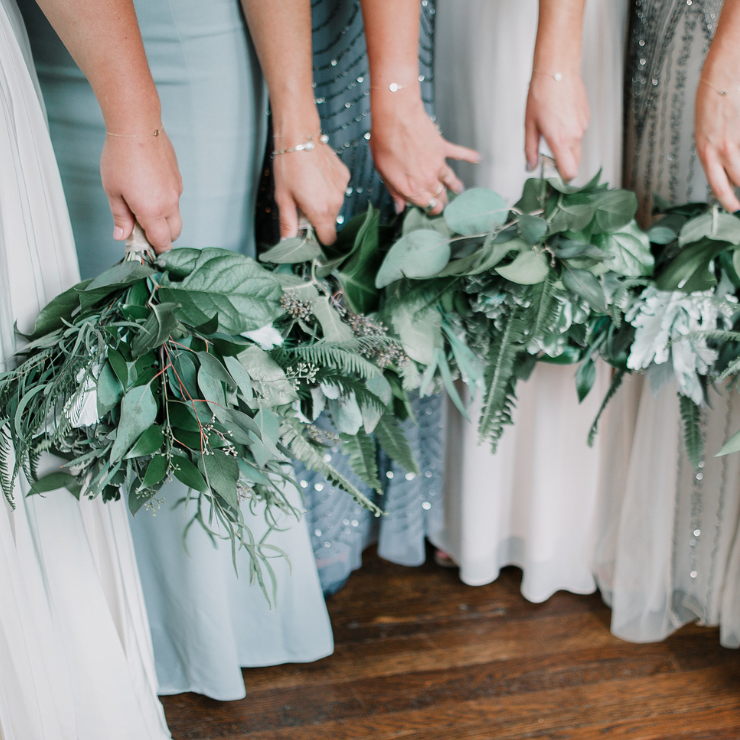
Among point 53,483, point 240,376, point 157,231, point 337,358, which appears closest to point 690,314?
point 337,358

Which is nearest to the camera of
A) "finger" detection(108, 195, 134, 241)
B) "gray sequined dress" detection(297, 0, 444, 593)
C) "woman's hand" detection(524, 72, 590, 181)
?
"finger" detection(108, 195, 134, 241)

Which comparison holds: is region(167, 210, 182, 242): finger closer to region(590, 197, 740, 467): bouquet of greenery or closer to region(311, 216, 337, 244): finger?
region(311, 216, 337, 244): finger

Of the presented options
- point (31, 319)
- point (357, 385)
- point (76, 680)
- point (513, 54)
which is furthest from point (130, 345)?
point (513, 54)

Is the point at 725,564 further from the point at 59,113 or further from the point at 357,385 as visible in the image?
the point at 59,113

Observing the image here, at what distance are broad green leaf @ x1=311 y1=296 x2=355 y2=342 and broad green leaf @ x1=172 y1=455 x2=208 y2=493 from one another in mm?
216

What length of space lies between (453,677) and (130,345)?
0.80 m

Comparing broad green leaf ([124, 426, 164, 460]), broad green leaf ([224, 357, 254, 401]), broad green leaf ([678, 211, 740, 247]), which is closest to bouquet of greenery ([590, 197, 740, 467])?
broad green leaf ([678, 211, 740, 247])

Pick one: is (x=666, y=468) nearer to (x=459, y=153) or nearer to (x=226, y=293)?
(x=459, y=153)

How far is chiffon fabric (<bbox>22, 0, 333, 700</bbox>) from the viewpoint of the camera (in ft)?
2.63

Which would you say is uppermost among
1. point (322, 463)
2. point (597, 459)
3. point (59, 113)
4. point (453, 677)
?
point (59, 113)

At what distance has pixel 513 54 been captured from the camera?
0.95 meters

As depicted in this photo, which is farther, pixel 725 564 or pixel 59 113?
pixel 725 564

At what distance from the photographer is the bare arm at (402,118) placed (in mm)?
830

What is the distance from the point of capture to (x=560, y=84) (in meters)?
0.84
